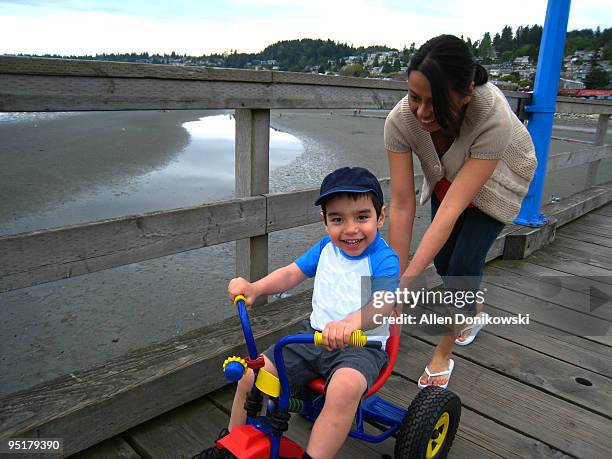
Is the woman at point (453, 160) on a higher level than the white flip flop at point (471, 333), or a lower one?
higher

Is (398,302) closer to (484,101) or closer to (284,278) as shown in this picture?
(284,278)

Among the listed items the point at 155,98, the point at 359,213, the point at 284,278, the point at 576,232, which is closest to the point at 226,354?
the point at 284,278

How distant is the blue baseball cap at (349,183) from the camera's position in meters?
1.61

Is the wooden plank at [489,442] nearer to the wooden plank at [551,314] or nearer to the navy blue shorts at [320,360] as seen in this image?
the navy blue shorts at [320,360]

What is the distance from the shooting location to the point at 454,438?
1938 millimetres

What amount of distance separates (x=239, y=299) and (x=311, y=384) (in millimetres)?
362

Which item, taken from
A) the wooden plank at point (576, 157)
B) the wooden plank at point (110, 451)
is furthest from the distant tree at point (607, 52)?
the wooden plank at point (110, 451)

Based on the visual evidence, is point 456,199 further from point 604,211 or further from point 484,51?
point 484,51

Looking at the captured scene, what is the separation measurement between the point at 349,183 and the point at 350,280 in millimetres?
341

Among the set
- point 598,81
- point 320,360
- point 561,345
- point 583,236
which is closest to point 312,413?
point 320,360

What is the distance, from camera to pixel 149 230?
6.21ft

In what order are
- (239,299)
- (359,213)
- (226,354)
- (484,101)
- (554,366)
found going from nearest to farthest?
(239,299), (359,213), (484,101), (226,354), (554,366)

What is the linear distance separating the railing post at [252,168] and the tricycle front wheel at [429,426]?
37.7 inches

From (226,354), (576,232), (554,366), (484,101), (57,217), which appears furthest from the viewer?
(57,217)
